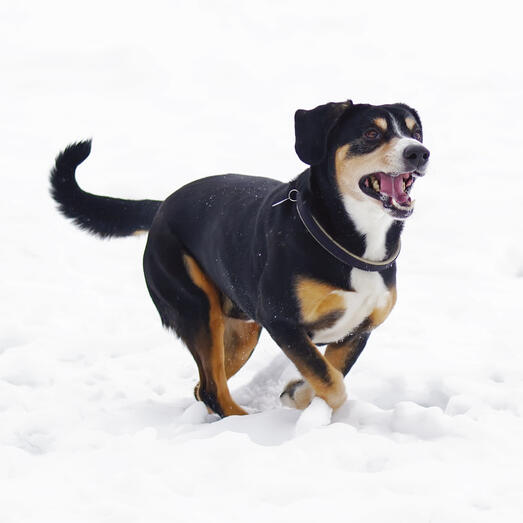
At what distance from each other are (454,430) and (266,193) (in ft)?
4.77

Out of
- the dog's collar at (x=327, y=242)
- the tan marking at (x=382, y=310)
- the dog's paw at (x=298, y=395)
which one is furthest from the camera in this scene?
the dog's paw at (x=298, y=395)

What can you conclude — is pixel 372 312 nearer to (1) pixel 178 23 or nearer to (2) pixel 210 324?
(2) pixel 210 324

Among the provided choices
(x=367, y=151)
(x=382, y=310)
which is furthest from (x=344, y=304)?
(x=367, y=151)

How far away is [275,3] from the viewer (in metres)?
13.8

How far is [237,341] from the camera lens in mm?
4750

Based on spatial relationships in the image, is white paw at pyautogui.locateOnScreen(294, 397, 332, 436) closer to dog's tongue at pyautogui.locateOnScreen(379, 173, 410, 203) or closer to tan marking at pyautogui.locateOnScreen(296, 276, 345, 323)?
tan marking at pyautogui.locateOnScreen(296, 276, 345, 323)

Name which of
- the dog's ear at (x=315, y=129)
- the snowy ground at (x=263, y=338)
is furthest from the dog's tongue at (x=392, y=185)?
the snowy ground at (x=263, y=338)

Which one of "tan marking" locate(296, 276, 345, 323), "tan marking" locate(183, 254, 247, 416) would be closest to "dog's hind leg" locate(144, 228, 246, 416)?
"tan marking" locate(183, 254, 247, 416)

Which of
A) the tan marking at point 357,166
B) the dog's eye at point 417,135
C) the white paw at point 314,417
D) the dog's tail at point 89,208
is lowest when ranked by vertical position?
the white paw at point 314,417

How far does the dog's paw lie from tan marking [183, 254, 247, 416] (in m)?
0.28

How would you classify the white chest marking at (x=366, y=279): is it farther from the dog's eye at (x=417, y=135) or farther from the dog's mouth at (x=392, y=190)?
the dog's eye at (x=417, y=135)

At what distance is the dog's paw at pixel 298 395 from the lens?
4.05 meters

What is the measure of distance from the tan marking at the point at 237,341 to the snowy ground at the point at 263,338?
0.47 ft

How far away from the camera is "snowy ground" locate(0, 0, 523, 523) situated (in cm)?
295
